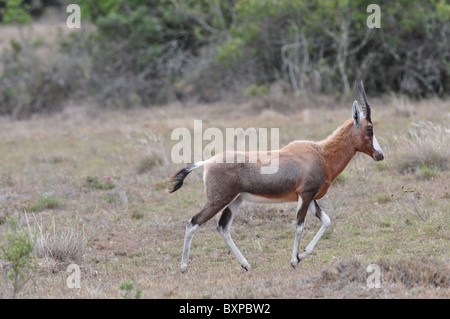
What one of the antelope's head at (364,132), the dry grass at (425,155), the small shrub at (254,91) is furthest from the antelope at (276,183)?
the small shrub at (254,91)

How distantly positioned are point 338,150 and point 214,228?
2.80 metres

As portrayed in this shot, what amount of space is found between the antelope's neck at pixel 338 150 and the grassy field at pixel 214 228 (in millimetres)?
1140

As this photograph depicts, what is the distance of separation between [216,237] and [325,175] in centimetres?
242

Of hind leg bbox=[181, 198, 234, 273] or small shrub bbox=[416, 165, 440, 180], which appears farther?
small shrub bbox=[416, 165, 440, 180]

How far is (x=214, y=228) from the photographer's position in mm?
9641

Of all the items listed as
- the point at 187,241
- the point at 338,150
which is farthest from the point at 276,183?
the point at 187,241

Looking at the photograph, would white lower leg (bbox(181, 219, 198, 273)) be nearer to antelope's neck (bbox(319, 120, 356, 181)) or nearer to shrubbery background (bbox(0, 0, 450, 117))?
antelope's neck (bbox(319, 120, 356, 181))

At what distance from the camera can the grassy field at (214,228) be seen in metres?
6.51

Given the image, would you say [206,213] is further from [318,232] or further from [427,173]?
[427,173]

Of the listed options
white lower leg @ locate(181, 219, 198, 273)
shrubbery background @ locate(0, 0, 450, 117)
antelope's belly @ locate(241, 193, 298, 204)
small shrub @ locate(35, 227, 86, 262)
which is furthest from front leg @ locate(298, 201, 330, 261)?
shrubbery background @ locate(0, 0, 450, 117)

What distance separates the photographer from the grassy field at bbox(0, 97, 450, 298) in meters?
6.51

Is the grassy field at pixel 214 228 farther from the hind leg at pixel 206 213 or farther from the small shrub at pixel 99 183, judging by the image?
the hind leg at pixel 206 213

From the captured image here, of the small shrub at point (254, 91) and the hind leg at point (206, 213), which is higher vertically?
the hind leg at point (206, 213)

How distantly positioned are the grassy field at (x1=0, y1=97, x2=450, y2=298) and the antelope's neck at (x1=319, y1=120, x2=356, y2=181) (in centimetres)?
114
